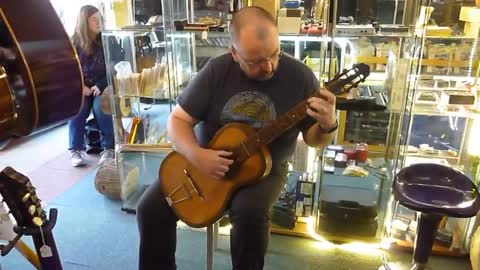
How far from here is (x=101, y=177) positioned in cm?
237

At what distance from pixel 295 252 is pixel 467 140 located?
986mm

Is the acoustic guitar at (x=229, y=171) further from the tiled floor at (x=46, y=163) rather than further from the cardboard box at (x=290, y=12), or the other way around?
the tiled floor at (x=46, y=163)

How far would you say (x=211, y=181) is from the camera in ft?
4.46

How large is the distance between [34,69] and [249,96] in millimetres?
827

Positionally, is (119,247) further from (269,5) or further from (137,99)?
(269,5)

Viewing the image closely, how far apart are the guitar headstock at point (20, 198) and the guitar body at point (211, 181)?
0.42 m

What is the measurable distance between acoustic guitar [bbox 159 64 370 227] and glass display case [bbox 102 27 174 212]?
63 cm

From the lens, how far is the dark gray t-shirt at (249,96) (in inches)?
56.5

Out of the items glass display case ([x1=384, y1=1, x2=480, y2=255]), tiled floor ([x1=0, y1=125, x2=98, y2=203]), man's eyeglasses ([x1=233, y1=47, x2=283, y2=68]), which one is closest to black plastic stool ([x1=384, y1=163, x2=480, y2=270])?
glass display case ([x1=384, y1=1, x2=480, y2=255])

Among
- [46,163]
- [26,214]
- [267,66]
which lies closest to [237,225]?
[267,66]

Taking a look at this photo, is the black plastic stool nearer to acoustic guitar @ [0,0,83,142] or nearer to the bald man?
the bald man

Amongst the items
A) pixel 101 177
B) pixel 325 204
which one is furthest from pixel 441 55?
pixel 101 177

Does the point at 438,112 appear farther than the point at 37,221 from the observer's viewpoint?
Yes

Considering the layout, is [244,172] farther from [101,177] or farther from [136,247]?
[101,177]
